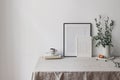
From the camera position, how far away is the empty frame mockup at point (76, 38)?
103 inches

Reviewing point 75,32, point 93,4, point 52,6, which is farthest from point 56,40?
point 93,4

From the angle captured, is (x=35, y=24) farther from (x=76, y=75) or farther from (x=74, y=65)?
(x=76, y=75)

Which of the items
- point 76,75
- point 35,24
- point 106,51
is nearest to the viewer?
point 76,75

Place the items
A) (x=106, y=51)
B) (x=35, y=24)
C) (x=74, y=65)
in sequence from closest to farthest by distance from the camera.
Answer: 1. (x=74, y=65)
2. (x=106, y=51)
3. (x=35, y=24)

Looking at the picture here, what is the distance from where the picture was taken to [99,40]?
2635 millimetres

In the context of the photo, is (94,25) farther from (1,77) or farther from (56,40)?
(1,77)

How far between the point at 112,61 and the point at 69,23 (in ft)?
2.38

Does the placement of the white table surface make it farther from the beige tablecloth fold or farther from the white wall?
the white wall

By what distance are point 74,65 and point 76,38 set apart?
542mm

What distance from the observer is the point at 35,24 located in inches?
105

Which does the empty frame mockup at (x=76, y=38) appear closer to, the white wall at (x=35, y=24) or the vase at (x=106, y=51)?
the white wall at (x=35, y=24)

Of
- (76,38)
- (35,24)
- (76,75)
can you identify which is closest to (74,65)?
(76,75)

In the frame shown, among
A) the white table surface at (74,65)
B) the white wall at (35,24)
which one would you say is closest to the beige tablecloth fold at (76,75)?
the white table surface at (74,65)

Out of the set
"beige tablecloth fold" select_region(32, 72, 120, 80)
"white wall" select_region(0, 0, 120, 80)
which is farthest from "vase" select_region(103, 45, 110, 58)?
"beige tablecloth fold" select_region(32, 72, 120, 80)
